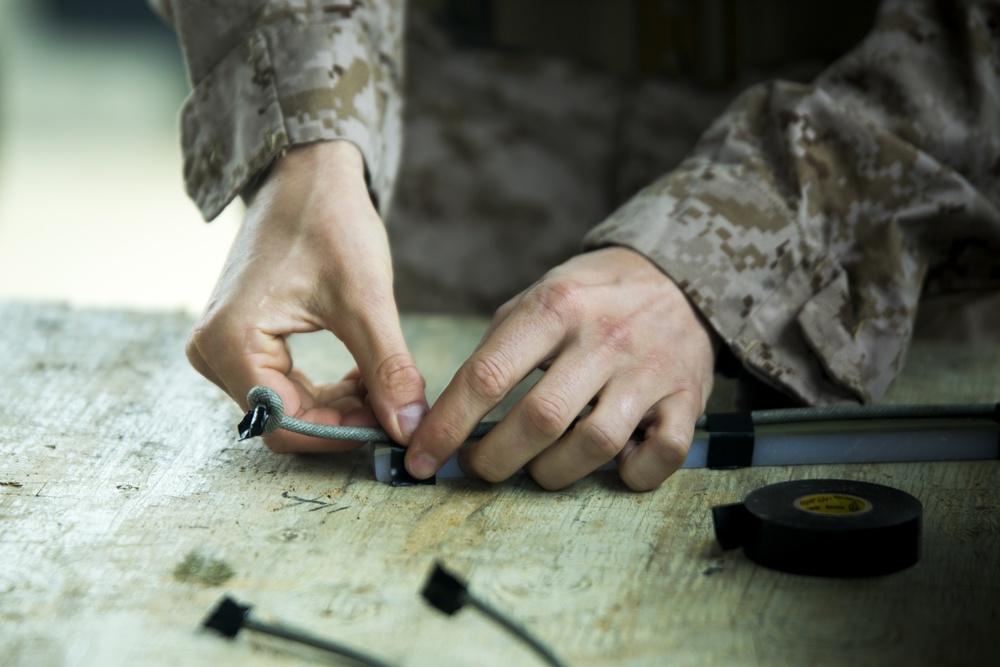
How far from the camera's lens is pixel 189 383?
953 millimetres

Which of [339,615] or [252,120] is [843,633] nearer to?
[339,615]

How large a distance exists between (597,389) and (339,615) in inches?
10.5

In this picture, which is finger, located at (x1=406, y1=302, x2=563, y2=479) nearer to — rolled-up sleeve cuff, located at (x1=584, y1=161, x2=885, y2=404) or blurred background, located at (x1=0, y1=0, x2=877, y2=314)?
rolled-up sleeve cuff, located at (x1=584, y1=161, x2=885, y2=404)

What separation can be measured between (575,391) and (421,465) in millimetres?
119

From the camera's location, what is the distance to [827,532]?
0.56 meters

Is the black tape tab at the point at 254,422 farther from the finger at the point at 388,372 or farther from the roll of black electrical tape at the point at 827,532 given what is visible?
the roll of black electrical tape at the point at 827,532

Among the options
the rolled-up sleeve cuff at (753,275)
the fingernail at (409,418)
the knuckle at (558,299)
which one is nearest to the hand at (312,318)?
the fingernail at (409,418)

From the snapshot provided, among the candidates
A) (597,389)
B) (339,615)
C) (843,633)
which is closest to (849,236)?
(597,389)

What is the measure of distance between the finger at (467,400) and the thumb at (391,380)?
0.06 feet

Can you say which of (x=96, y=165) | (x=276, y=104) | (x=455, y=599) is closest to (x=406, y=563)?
(x=455, y=599)

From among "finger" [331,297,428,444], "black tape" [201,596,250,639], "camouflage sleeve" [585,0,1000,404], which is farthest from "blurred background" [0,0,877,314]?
"black tape" [201,596,250,639]

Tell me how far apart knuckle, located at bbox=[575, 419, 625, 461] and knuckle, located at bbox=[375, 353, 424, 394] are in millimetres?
123

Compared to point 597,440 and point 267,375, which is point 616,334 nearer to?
point 597,440

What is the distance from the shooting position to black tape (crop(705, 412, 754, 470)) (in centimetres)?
74
